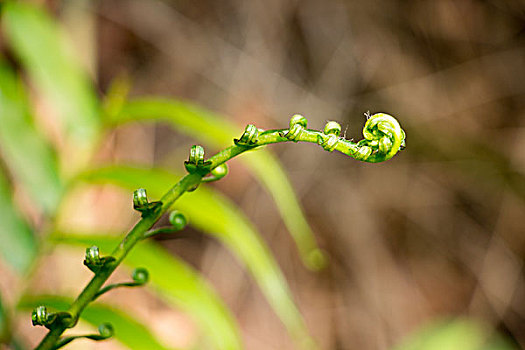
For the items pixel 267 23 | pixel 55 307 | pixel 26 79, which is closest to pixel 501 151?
pixel 267 23

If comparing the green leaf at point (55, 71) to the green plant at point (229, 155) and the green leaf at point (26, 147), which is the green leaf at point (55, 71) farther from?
the green plant at point (229, 155)

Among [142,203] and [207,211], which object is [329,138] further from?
[207,211]

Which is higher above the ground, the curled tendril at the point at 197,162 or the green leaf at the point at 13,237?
the green leaf at the point at 13,237

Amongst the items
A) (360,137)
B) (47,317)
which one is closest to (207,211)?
(47,317)

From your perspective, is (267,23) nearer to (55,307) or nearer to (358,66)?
(358,66)

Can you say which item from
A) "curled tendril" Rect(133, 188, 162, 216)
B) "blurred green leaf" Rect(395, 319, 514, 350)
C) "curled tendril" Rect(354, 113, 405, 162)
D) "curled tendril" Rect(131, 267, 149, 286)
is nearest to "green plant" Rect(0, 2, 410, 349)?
"curled tendril" Rect(131, 267, 149, 286)

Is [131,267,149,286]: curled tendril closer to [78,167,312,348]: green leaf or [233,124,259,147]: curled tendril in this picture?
[233,124,259,147]: curled tendril

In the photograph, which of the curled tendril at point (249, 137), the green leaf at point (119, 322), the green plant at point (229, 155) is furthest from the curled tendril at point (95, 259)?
the green leaf at point (119, 322)

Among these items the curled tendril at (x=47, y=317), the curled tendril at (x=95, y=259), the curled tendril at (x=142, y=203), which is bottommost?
the curled tendril at (x=47, y=317)
